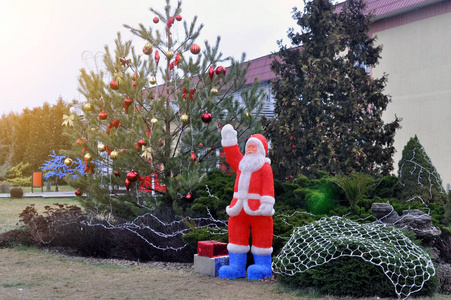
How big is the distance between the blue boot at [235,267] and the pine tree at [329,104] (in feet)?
13.2

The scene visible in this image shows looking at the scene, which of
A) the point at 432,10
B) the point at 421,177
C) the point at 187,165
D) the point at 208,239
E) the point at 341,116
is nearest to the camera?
the point at 208,239

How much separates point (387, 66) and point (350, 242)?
1056 centimetres

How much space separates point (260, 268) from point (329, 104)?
5219mm

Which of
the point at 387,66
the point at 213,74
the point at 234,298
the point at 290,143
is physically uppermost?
the point at 387,66

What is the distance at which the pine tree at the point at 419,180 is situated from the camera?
8.30 m

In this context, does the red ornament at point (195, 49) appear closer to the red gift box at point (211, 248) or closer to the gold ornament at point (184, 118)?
the gold ornament at point (184, 118)

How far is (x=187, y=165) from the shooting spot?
29.8 ft

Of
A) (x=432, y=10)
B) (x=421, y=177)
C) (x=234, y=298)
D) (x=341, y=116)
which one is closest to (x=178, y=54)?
(x=341, y=116)

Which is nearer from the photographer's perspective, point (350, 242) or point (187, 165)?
point (350, 242)

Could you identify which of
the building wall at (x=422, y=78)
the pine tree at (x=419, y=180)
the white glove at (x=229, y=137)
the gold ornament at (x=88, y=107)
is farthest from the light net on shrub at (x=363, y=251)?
the building wall at (x=422, y=78)

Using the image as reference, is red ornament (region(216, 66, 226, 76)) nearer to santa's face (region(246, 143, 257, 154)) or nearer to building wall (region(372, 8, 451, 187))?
santa's face (region(246, 143, 257, 154))

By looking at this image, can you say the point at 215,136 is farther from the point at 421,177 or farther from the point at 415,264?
the point at 415,264

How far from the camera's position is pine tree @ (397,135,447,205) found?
27.2ft

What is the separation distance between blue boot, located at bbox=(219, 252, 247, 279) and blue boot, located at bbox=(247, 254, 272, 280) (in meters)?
0.14
